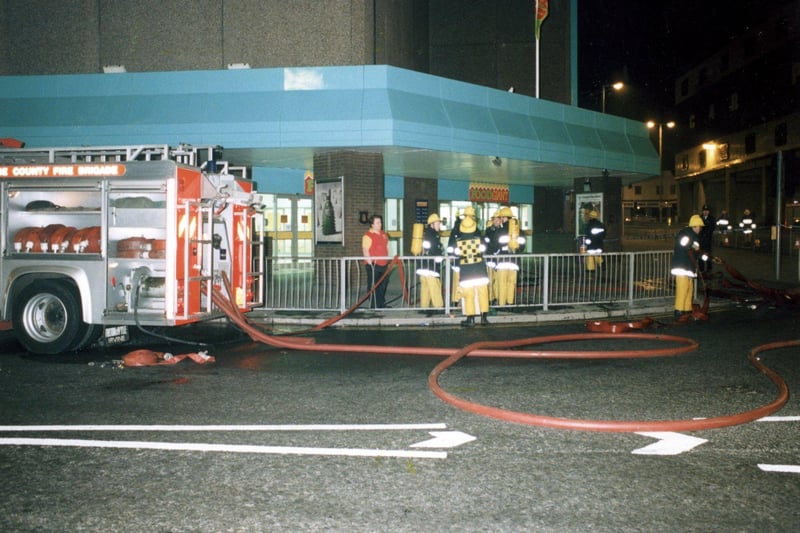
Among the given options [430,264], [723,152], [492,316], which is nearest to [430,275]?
[430,264]

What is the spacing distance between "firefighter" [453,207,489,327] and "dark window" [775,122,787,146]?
4256 centimetres

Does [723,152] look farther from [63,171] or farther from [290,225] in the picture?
[63,171]

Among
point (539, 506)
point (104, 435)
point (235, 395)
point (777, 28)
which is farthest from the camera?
point (777, 28)

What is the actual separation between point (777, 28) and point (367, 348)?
51274 millimetres

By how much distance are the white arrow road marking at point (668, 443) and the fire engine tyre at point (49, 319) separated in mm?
7175

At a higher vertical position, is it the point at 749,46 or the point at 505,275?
the point at 749,46

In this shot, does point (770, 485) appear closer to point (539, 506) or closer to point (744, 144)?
point (539, 506)

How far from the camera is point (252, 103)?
15727mm

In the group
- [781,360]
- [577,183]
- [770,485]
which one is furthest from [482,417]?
[577,183]

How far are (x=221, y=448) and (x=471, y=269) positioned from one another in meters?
7.06

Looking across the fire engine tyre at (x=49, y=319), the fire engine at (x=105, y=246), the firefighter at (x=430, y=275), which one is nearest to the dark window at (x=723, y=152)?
the firefighter at (x=430, y=275)

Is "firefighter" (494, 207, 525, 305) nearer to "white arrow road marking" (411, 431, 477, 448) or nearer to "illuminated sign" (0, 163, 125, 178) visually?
"illuminated sign" (0, 163, 125, 178)

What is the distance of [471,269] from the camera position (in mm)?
11305

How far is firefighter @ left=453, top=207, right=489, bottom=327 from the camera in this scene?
11.2 metres
